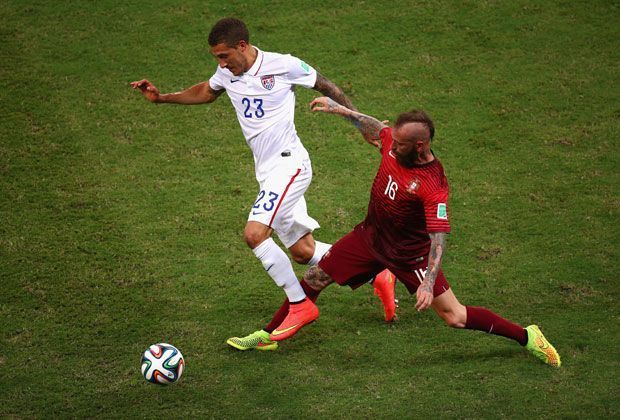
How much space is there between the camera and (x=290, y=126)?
8.11 m

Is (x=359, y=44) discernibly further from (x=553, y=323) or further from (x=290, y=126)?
(x=553, y=323)

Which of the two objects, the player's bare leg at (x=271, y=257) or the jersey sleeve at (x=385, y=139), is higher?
the jersey sleeve at (x=385, y=139)

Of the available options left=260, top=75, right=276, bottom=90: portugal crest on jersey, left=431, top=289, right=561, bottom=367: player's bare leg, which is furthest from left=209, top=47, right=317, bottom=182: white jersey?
left=431, top=289, right=561, bottom=367: player's bare leg

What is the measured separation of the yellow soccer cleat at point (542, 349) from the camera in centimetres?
742

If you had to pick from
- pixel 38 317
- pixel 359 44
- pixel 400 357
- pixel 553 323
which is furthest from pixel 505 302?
pixel 359 44

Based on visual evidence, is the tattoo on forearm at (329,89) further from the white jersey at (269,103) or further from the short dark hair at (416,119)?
the short dark hair at (416,119)

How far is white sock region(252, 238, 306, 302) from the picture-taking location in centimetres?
764

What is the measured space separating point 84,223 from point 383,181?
391 centimetres

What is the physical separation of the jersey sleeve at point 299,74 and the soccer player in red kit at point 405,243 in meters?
0.43

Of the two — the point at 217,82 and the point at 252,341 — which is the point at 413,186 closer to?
the point at 252,341

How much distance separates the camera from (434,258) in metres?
6.78

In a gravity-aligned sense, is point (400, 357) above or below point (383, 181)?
below

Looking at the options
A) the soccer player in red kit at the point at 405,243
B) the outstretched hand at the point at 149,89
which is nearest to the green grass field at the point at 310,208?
the soccer player in red kit at the point at 405,243

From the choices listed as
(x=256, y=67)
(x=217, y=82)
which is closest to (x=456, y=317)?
(x=256, y=67)
